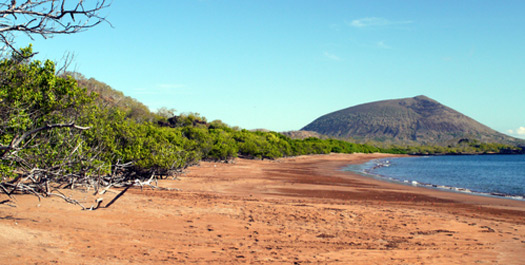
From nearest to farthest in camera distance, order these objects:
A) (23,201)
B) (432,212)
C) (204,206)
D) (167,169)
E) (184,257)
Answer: (184,257), (23,201), (204,206), (432,212), (167,169)

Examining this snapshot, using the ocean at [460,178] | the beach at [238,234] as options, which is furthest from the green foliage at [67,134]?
the ocean at [460,178]

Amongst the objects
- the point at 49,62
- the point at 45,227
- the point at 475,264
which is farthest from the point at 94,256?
the point at 475,264

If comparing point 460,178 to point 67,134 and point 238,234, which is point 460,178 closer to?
point 238,234

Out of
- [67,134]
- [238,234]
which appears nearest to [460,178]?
[238,234]

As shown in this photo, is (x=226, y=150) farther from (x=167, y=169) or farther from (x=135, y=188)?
(x=135, y=188)

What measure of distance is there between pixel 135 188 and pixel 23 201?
6.17 m

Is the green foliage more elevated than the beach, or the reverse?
the green foliage

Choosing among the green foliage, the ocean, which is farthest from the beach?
the ocean

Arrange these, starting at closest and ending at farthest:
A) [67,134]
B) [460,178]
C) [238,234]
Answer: [238,234] → [67,134] → [460,178]

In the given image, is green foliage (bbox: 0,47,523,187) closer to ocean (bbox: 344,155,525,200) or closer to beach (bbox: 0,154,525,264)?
beach (bbox: 0,154,525,264)

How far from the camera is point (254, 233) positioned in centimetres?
949

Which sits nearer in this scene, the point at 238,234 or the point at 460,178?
the point at 238,234

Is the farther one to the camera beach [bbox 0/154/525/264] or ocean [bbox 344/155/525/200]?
ocean [bbox 344/155/525/200]

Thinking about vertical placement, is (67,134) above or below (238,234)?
above
